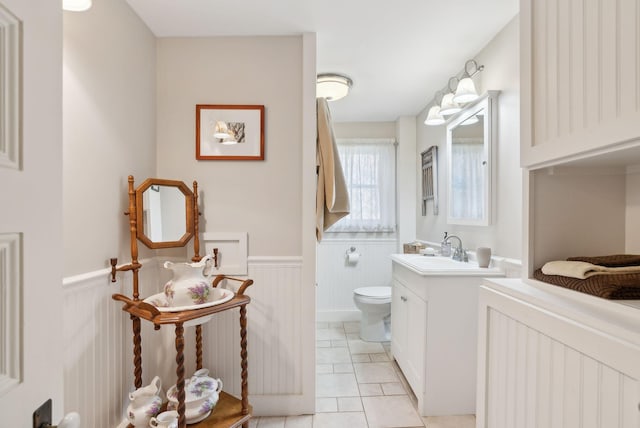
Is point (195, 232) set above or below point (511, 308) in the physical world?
above

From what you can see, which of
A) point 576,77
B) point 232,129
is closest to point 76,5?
point 232,129

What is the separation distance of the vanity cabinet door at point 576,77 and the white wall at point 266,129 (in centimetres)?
128

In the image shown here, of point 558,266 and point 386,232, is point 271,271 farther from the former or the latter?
point 386,232

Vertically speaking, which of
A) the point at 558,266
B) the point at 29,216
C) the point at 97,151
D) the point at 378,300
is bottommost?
the point at 378,300

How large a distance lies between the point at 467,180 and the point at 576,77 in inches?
64.1

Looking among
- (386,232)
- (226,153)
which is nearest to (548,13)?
(226,153)

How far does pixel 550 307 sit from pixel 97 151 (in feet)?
5.78

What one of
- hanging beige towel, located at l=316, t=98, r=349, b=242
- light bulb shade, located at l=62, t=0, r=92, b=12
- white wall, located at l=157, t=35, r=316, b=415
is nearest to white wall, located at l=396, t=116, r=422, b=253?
hanging beige towel, located at l=316, t=98, r=349, b=242

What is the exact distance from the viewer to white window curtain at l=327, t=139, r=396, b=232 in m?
3.66

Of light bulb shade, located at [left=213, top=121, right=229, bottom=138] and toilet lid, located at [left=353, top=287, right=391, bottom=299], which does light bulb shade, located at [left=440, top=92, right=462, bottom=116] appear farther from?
toilet lid, located at [left=353, top=287, right=391, bottom=299]

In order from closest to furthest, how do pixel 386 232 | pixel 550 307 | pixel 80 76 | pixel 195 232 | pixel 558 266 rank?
pixel 550 307 → pixel 558 266 → pixel 80 76 → pixel 195 232 → pixel 386 232

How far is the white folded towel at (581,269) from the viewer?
769 mm

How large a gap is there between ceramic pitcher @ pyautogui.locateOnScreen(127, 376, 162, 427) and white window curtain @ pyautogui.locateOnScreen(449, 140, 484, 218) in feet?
7.08

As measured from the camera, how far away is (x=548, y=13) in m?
0.86
